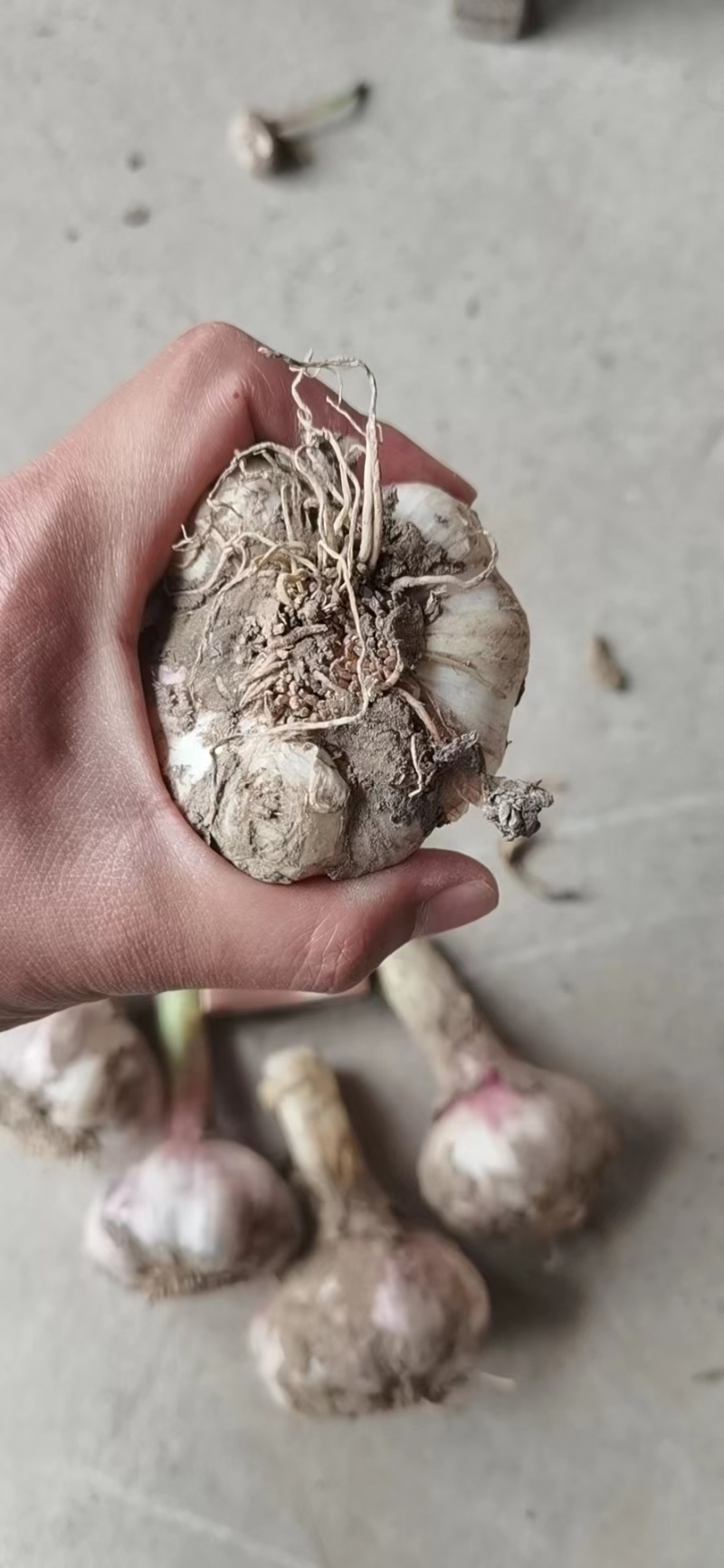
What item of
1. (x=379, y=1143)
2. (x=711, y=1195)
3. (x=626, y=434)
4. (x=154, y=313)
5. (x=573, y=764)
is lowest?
(x=711, y=1195)

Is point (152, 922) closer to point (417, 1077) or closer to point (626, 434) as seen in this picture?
point (417, 1077)

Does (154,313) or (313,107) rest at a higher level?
(313,107)

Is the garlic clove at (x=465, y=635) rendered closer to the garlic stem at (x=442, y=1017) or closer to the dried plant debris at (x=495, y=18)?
the garlic stem at (x=442, y=1017)

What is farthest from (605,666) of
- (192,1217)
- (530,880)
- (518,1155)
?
(192,1217)

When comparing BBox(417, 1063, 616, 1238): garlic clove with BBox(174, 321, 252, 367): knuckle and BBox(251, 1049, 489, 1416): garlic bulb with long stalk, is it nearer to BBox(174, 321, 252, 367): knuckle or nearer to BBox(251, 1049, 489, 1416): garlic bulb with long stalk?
BBox(251, 1049, 489, 1416): garlic bulb with long stalk

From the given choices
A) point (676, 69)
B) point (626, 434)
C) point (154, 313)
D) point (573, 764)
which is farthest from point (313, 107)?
point (573, 764)

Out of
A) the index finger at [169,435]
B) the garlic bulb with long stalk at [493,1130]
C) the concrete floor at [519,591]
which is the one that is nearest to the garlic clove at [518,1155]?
the garlic bulb with long stalk at [493,1130]

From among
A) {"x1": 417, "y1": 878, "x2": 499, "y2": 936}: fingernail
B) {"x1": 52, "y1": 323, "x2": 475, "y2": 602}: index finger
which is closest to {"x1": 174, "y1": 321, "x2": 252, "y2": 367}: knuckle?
{"x1": 52, "y1": 323, "x2": 475, "y2": 602}: index finger
